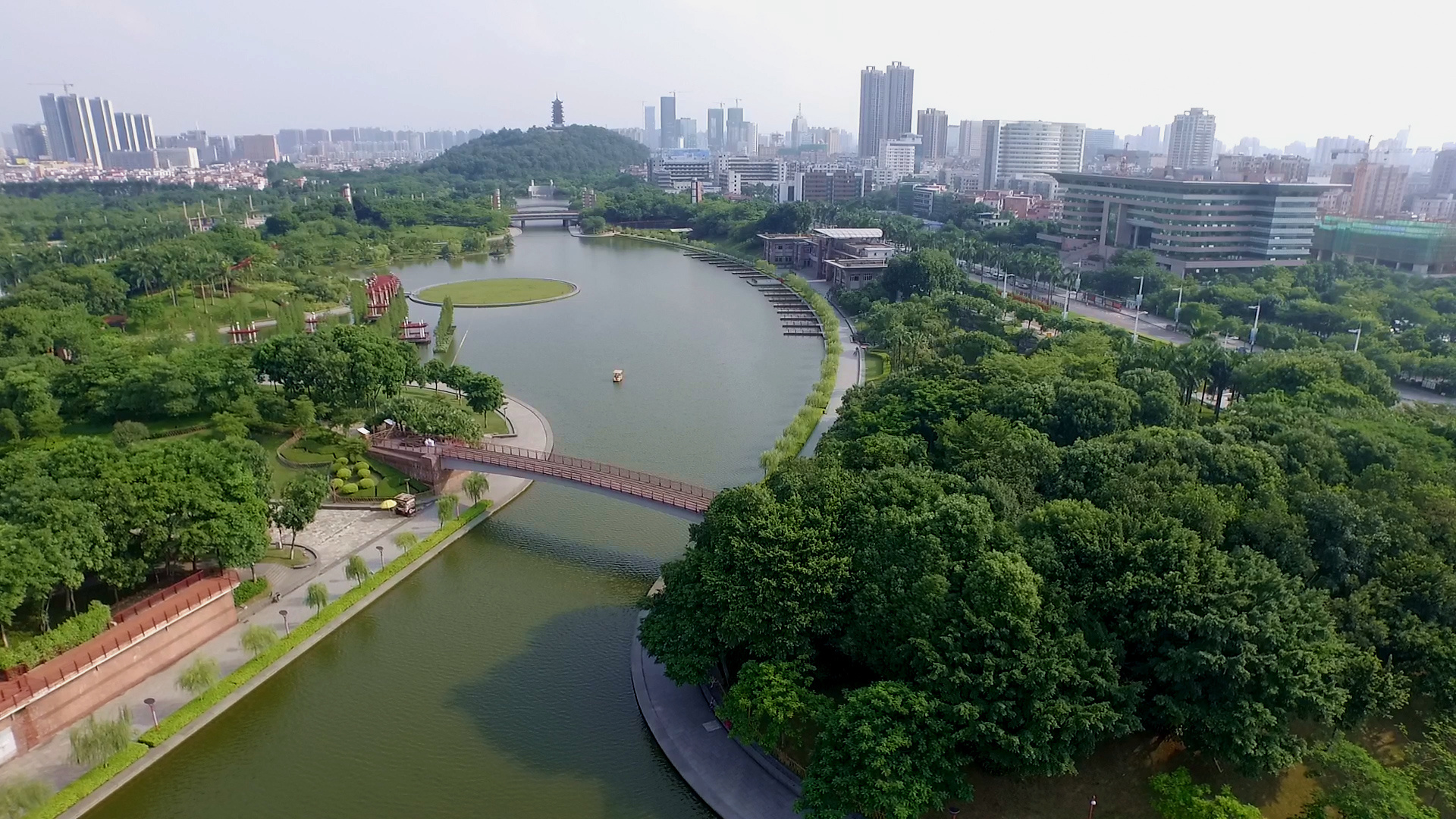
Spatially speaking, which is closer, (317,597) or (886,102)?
(317,597)

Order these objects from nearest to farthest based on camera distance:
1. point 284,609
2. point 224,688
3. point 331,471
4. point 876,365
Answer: point 224,688 → point 284,609 → point 331,471 → point 876,365

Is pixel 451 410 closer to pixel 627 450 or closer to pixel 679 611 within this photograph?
pixel 627 450

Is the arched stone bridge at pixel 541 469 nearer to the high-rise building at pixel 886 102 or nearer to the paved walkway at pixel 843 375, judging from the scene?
the paved walkway at pixel 843 375

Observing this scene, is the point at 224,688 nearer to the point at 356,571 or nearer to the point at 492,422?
the point at 356,571

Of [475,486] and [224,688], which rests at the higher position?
[475,486]

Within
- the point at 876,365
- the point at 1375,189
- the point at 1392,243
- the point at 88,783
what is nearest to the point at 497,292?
the point at 876,365
